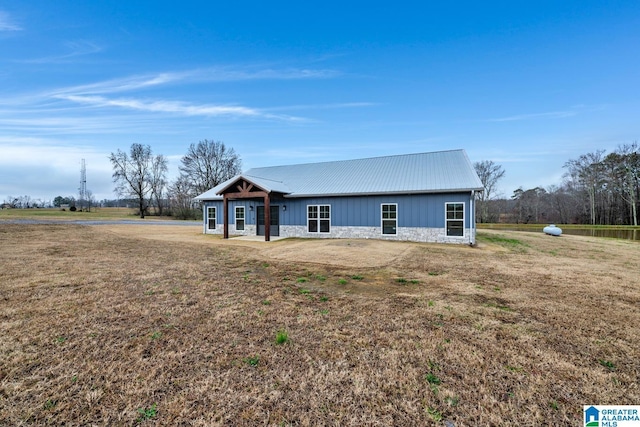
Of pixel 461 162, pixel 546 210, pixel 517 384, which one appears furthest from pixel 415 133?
pixel 546 210

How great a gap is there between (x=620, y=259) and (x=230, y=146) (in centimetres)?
4204

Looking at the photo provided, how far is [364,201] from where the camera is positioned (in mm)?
14859

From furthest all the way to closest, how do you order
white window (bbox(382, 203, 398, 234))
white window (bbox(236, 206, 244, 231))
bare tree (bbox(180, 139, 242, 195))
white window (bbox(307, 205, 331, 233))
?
bare tree (bbox(180, 139, 242, 195)), white window (bbox(236, 206, 244, 231)), white window (bbox(307, 205, 331, 233)), white window (bbox(382, 203, 398, 234))

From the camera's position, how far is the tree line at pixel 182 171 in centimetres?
3888

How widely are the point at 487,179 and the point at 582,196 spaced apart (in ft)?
42.2

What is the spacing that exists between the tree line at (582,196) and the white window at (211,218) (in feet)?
129

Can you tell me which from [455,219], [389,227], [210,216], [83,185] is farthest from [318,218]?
[83,185]

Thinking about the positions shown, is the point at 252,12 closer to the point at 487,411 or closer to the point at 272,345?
the point at 272,345

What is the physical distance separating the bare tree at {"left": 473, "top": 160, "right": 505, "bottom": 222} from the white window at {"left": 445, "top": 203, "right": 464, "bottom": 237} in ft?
111

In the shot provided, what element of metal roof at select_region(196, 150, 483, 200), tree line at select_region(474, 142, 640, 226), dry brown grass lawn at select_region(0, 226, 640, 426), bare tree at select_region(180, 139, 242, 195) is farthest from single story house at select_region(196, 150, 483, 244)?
tree line at select_region(474, 142, 640, 226)

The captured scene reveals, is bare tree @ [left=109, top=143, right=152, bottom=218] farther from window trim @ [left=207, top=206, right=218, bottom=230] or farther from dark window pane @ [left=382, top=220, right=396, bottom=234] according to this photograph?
dark window pane @ [left=382, top=220, right=396, bottom=234]

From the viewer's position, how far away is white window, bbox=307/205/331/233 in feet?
51.7

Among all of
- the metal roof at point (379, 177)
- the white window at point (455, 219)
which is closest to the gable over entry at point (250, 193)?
the metal roof at point (379, 177)

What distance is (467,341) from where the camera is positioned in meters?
3.46
